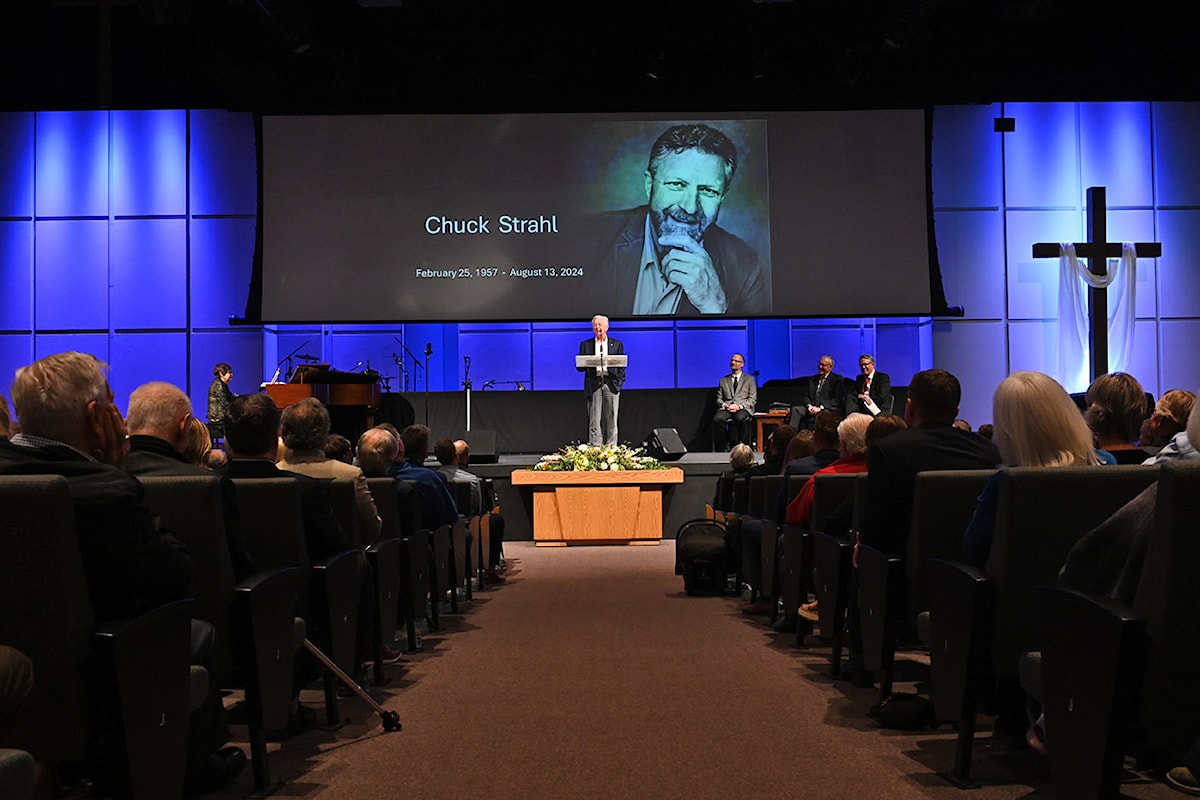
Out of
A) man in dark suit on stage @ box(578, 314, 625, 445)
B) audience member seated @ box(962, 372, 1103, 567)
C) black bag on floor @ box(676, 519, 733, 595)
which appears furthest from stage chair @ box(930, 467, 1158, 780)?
man in dark suit on stage @ box(578, 314, 625, 445)

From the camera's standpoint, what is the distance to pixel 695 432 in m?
13.1

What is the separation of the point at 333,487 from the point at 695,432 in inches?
369

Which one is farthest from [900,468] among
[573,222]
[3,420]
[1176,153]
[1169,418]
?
[1176,153]

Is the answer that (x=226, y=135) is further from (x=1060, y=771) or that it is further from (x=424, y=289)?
(x=1060, y=771)

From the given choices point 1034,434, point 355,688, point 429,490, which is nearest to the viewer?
point 1034,434

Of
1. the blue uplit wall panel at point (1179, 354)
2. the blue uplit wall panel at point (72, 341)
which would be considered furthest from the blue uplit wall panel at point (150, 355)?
the blue uplit wall panel at point (1179, 354)

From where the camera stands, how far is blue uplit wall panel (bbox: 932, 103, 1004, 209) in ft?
46.0

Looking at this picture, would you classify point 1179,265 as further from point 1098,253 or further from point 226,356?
point 226,356

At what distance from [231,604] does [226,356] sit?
462 inches

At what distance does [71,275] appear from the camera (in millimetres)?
13891

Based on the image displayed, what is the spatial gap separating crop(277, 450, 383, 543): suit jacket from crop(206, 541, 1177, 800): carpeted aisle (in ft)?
2.07

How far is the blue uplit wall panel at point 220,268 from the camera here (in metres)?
13.9

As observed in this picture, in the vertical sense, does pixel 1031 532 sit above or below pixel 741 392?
below

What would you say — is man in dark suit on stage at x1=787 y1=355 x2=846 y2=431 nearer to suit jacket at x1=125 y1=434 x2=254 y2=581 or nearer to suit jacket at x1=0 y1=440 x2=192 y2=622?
suit jacket at x1=125 y1=434 x2=254 y2=581
